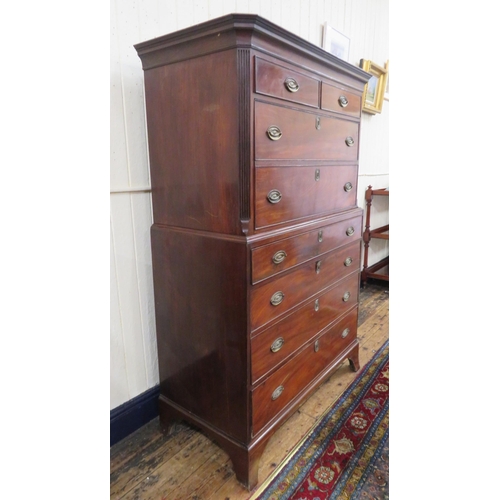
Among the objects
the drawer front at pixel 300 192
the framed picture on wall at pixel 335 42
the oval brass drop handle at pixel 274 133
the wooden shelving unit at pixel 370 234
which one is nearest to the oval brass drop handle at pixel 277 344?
the drawer front at pixel 300 192

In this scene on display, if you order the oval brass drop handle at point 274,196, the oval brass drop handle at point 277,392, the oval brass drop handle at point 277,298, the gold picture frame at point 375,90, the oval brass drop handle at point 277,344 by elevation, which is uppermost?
the gold picture frame at point 375,90

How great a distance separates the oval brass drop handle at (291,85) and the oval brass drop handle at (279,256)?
2.00 feet

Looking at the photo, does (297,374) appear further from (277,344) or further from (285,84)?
(285,84)

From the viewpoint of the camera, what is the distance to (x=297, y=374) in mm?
1655

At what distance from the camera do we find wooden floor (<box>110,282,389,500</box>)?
142 centimetres

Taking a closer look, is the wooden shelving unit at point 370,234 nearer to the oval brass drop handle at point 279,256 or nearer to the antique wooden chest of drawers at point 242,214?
the antique wooden chest of drawers at point 242,214

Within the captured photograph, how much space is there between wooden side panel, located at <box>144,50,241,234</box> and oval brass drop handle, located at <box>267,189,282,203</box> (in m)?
0.14

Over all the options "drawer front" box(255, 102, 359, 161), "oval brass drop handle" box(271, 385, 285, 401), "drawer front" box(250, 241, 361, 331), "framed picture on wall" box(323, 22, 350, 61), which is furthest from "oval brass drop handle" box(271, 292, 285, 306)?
"framed picture on wall" box(323, 22, 350, 61)

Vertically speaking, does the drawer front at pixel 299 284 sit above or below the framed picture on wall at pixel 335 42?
below

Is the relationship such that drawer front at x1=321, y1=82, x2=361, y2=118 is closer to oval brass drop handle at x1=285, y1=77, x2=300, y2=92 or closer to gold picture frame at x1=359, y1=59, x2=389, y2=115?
oval brass drop handle at x1=285, y1=77, x2=300, y2=92

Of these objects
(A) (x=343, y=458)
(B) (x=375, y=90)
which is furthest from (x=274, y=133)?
(B) (x=375, y=90)

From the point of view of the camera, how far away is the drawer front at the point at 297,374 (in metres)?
1.44
